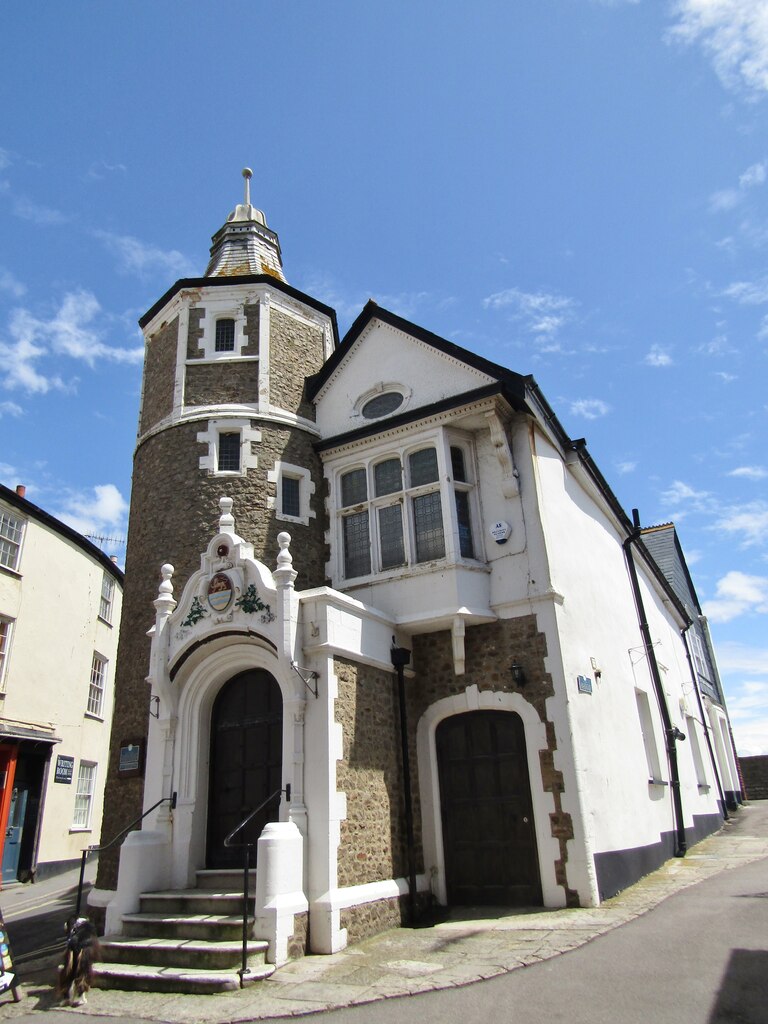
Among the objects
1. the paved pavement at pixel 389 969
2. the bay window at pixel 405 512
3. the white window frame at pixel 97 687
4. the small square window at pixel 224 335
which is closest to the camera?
the paved pavement at pixel 389 969

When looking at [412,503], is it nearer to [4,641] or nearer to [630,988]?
[630,988]

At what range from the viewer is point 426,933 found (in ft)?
30.6

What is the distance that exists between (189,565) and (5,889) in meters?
11.8

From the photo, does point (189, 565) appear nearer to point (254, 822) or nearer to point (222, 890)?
point (254, 822)

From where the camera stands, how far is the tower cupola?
16.4 metres

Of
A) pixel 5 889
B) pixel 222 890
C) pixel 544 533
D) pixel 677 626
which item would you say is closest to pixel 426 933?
pixel 222 890

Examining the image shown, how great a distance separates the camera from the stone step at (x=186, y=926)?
8.45 metres

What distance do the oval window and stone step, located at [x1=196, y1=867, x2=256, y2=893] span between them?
8.20 meters

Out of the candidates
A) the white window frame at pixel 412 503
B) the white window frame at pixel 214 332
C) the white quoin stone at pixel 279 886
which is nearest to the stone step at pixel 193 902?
the white quoin stone at pixel 279 886

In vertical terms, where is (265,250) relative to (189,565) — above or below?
above

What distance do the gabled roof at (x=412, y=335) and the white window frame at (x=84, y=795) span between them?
14.9 metres

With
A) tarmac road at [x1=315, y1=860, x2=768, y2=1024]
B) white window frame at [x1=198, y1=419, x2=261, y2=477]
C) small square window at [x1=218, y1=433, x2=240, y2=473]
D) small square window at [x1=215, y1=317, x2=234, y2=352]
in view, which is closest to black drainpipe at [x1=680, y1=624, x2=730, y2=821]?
tarmac road at [x1=315, y1=860, x2=768, y2=1024]

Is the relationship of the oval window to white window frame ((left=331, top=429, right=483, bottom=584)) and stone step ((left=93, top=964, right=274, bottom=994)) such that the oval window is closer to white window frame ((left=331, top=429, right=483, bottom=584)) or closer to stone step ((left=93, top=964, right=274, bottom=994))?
white window frame ((left=331, top=429, right=483, bottom=584))

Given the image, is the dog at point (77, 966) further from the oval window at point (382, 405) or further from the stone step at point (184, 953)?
the oval window at point (382, 405)
